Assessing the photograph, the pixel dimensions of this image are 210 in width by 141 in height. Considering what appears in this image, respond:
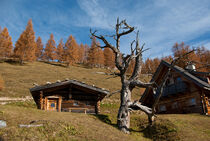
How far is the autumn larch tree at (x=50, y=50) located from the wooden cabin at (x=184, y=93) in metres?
61.5

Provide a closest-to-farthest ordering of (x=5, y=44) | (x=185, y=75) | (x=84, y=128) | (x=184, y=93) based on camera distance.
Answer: (x=84, y=128) < (x=185, y=75) < (x=184, y=93) < (x=5, y=44)

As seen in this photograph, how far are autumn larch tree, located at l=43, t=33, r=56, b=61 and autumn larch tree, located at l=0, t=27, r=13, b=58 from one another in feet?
55.1

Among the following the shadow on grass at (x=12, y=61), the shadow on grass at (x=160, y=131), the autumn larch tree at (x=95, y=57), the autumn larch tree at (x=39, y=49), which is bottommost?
the shadow on grass at (x=160, y=131)

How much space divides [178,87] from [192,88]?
5.51 feet

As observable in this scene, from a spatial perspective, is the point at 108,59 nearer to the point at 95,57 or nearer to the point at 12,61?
the point at 95,57

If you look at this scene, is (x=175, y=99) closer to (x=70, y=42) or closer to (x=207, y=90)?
(x=207, y=90)

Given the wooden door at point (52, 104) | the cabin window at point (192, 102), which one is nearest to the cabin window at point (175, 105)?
the cabin window at point (192, 102)

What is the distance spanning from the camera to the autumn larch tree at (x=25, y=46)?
62.2 m

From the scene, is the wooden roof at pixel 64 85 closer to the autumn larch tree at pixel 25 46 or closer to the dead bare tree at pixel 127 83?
the dead bare tree at pixel 127 83

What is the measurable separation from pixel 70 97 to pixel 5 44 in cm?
5624

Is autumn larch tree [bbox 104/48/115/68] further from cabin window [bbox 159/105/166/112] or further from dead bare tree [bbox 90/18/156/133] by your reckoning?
dead bare tree [bbox 90/18/156/133]

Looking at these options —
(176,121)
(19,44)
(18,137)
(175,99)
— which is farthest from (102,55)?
(18,137)

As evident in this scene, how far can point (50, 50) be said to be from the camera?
79.7 meters

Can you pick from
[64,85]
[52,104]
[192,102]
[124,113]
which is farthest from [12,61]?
[192,102]
